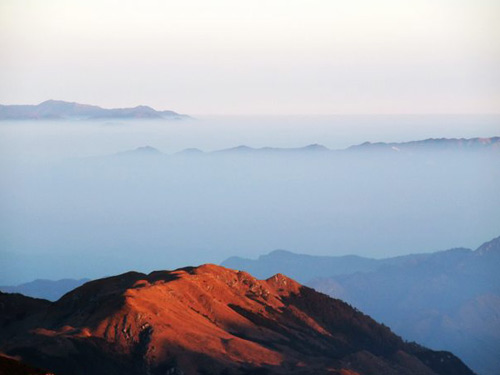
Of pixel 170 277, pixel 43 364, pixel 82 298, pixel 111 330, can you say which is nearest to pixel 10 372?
pixel 43 364

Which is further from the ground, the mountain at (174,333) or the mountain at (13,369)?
the mountain at (13,369)

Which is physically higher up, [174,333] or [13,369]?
[13,369]

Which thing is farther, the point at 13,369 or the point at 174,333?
the point at 174,333

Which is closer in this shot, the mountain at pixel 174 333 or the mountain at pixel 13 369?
the mountain at pixel 13 369

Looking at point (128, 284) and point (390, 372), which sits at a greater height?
point (128, 284)

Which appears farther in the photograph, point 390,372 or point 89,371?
point 390,372

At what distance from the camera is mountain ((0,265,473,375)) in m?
159

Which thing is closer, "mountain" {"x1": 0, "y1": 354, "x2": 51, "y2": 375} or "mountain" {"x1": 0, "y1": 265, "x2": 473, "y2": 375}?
"mountain" {"x1": 0, "y1": 354, "x2": 51, "y2": 375}

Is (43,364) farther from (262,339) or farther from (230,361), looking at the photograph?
(262,339)

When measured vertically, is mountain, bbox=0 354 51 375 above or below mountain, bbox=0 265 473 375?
above

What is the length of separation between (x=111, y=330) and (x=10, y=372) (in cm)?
8794

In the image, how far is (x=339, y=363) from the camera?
177125 mm

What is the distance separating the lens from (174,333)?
167375 mm

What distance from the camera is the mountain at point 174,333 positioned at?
159m
